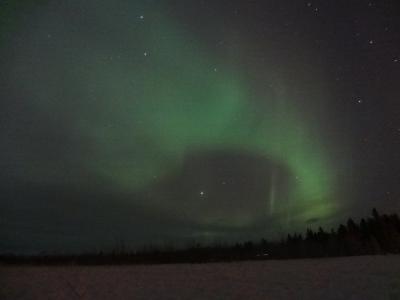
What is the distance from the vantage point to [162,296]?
1395cm

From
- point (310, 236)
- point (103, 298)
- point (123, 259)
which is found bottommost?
point (103, 298)

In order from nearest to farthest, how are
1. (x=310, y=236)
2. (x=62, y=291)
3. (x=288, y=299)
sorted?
(x=288, y=299) → (x=62, y=291) → (x=310, y=236)

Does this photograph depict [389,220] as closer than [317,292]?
No

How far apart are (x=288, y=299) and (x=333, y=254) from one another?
2776cm

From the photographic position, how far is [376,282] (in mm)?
14352

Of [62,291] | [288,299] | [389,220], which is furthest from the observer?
[389,220]

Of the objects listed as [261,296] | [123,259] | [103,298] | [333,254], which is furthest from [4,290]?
Answer: [333,254]

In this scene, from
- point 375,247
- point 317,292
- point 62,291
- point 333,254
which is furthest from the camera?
point 375,247

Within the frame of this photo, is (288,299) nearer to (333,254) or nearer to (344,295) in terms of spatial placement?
(344,295)

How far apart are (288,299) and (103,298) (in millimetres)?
6246

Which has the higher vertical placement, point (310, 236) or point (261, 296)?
point (310, 236)

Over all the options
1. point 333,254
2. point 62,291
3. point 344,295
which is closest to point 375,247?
point 333,254

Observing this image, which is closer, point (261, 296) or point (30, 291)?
point (261, 296)

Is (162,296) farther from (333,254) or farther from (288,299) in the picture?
(333,254)
